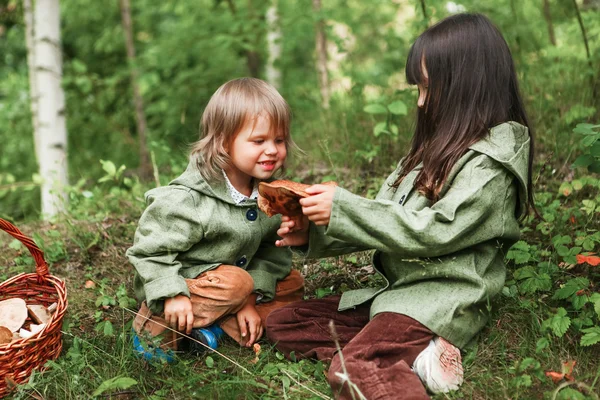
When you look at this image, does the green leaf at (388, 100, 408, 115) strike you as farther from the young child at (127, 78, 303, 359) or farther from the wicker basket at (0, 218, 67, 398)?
the wicker basket at (0, 218, 67, 398)

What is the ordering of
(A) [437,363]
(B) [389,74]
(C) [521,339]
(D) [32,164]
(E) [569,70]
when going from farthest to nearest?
(D) [32,164]
(B) [389,74]
(E) [569,70]
(C) [521,339]
(A) [437,363]

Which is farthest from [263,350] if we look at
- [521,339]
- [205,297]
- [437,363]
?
[521,339]

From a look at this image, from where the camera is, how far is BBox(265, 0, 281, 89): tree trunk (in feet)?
22.5

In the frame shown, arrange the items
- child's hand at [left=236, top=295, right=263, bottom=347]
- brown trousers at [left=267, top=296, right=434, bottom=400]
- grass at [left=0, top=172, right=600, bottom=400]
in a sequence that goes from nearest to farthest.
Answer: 1. brown trousers at [left=267, top=296, right=434, bottom=400]
2. grass at [left=0, top=172, right=600, bottom=400]
3. child's hand at [left=236, top=295, right=263, bottom=347]

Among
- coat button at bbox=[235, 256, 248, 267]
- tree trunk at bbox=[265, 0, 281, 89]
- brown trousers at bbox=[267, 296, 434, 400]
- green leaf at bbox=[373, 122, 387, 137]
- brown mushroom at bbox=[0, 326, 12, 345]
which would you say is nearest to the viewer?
brown trousers at bbox=[267, 296, 434, 400]

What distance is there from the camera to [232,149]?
2.64 meters

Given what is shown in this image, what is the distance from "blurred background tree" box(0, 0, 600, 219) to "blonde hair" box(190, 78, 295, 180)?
85cm

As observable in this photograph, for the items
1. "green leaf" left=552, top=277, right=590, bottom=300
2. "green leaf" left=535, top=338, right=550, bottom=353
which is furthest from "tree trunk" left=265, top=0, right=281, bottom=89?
"green leaf" left=535, top=338, right=550, bottom=353

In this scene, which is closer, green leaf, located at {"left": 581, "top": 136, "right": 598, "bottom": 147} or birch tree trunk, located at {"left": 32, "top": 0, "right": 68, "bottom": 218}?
green leaf, located at {"left": 581, "top": 136, "right": 598, "bottom": 147}

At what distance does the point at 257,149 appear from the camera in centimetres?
259

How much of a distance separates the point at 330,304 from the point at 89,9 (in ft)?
24.0

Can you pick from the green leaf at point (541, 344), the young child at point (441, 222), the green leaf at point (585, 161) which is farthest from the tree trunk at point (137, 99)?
the green leaf at point (541, 344)

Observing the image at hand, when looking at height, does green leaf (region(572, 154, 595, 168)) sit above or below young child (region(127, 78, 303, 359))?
above

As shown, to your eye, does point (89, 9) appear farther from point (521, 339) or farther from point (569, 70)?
point (521, 339)
